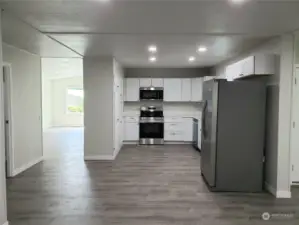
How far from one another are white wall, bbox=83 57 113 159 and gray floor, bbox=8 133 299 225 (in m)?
0.70

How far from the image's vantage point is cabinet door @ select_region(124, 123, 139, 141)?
8734 mm

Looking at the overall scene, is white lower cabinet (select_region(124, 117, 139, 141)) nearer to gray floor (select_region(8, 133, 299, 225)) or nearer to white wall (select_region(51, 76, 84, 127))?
gray floor (select_region(8, 133, 299, 225))

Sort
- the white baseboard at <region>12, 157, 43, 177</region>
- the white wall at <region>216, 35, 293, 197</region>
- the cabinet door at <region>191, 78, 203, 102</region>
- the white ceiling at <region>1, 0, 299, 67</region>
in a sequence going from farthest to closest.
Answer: the cabinet door at <region>191, 78, 203, 102</region> → the white baseboard at <region>12, 157, 43, 177</region> → the white wall at <region>216, 35, 293, 197</region> → the white ceiling at <region>1, 0, 299, 67</region>

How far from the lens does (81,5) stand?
2.81 meters

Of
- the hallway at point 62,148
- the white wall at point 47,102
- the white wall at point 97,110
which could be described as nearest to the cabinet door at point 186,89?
the white wall at point 97,110

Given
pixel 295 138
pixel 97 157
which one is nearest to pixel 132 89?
pixel 97 157

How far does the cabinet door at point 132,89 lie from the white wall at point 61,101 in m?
6.54

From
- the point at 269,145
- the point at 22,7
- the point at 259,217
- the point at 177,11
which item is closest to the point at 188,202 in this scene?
the point at 259,217

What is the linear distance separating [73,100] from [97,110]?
867 cm

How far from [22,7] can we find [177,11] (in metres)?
1.63

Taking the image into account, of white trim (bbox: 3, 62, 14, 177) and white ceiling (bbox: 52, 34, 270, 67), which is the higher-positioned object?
white ceiling (bbox: 52, 34, 270, 67)

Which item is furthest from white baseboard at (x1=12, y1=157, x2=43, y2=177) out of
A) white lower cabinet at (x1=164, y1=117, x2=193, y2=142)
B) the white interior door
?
the white interior door

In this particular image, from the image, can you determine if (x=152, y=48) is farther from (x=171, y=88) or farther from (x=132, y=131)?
(x=132, y=131)

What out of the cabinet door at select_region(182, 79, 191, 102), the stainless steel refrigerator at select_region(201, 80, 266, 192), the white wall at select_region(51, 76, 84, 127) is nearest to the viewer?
the stainless steel refrigerator at select_region(201, 80, 266, 192)
